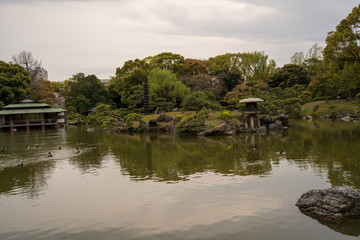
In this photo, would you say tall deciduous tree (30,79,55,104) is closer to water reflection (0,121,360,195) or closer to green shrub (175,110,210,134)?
water reflection (0,121,360,195)

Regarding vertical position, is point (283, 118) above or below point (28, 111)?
below

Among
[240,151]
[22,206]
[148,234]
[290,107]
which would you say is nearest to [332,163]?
[240,151]

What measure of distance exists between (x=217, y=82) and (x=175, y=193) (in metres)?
41.2

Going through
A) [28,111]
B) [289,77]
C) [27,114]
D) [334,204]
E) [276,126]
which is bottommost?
[334,204]

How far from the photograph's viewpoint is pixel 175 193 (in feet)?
36.0

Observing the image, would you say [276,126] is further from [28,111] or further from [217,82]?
[28,111]

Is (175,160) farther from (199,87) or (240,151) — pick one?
(199,87)

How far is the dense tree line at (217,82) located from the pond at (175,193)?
16.4 meters

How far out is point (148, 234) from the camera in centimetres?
785

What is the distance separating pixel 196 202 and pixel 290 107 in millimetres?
27947

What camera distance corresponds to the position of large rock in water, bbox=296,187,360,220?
8.23 meters

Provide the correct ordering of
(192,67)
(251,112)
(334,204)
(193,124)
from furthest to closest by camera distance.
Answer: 1. (192,67)
2. (251,112)
3. (193,124)
4. (334,204)

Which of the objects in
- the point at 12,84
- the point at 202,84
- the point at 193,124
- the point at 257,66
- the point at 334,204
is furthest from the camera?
the point at 257,66

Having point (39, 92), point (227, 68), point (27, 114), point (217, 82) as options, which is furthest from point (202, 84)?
point (39, 92)
